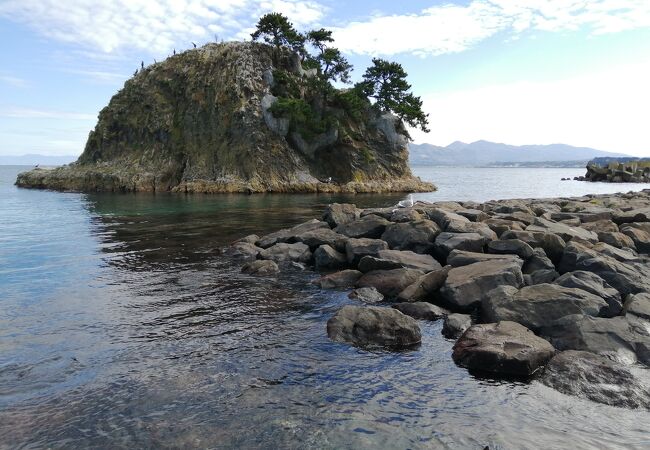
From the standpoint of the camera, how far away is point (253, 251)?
2047cm

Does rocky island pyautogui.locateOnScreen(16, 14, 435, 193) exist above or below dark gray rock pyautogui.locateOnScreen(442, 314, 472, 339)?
above

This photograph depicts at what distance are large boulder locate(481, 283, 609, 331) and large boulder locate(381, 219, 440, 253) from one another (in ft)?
20.5

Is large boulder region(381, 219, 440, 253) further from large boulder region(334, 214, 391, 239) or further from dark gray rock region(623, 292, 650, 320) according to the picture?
dark gray rock region(623, 292, 650, 320)

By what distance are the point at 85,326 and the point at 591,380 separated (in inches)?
472

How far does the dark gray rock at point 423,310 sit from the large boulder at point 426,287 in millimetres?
740

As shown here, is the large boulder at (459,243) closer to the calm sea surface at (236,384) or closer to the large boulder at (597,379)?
the calm sea surface at (236,384)

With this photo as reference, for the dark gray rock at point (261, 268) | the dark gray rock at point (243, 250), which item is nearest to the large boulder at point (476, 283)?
the dark gray rock at point (261, 268)

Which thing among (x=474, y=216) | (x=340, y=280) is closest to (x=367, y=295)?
(x=340, y=280)

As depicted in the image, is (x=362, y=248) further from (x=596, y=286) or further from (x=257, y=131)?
(x=257, y=131)

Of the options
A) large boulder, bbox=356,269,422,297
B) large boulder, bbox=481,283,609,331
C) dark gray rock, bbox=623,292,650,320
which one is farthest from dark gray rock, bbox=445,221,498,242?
dark gray rock, bbox=623,292,650,320

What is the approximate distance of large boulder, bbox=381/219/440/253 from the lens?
57.4 ft

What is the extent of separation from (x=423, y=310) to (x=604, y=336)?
4337 mm

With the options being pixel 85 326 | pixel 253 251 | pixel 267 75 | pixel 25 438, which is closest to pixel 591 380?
pixel 25 438

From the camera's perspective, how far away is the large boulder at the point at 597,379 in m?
7.85
